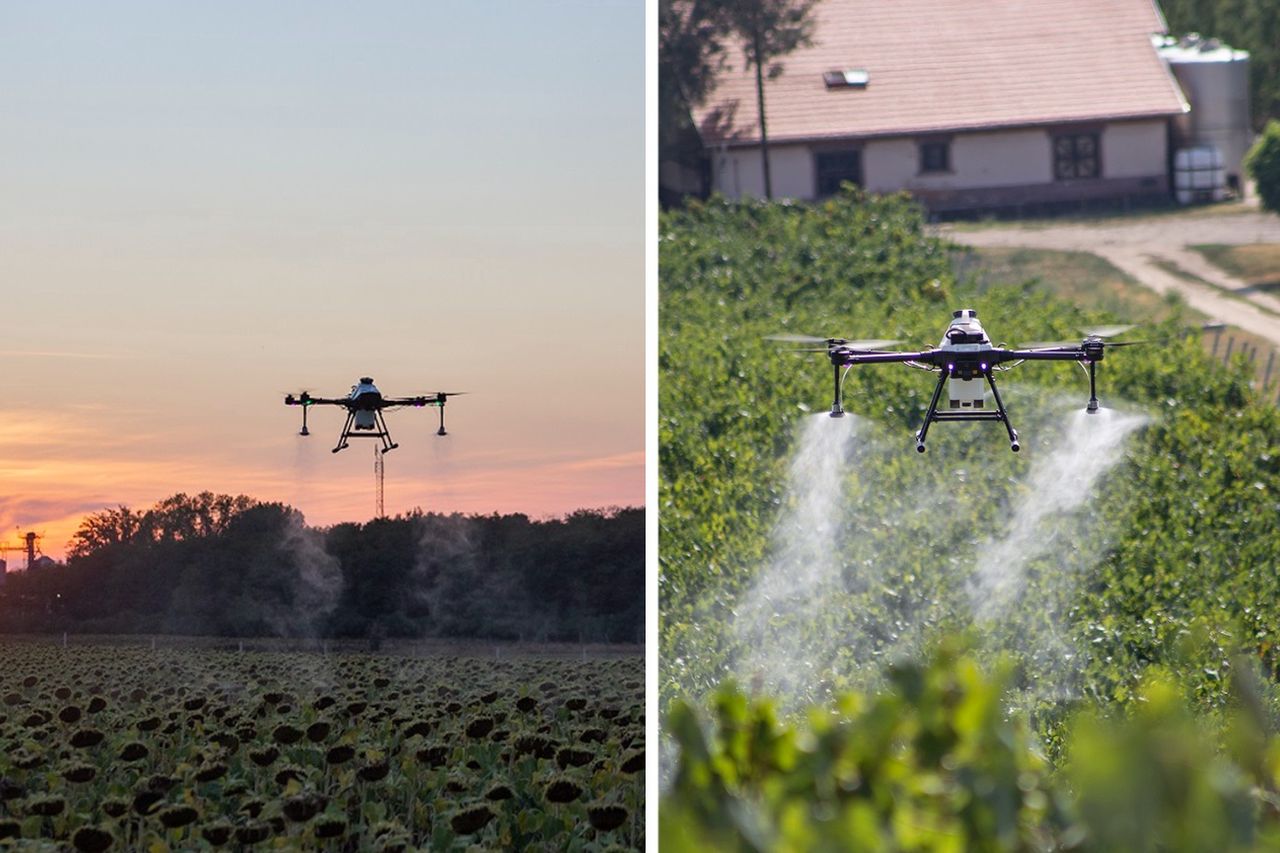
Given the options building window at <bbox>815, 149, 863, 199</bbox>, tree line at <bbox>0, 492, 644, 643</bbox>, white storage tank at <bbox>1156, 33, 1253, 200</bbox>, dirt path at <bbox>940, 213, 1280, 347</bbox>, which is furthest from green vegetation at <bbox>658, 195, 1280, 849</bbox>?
white storage tank at <bbox>1156, 33, 1253, 200</bbox>

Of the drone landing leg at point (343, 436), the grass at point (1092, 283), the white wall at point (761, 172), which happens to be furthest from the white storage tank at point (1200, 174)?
the drone landing leg at point (343, 436)

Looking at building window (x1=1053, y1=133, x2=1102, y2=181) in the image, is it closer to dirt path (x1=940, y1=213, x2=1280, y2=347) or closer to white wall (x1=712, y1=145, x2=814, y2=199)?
dirt path (x1=940, y1=213, x2=1280, y2=347)

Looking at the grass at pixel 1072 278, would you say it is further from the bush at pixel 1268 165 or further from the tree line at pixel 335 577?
the tree line at pixel 335 577

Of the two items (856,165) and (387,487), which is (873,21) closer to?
(856,165)

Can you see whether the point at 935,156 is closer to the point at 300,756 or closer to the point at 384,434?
the point at 384,434

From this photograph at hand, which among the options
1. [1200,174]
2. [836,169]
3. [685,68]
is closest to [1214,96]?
[1200,174]

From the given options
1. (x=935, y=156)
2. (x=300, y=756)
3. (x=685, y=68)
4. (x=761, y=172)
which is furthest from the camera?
(x=761, y=172)

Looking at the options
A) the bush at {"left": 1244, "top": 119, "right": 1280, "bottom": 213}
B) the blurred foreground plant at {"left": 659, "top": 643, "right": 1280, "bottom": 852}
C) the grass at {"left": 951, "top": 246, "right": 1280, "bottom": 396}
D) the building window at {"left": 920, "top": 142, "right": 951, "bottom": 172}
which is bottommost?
the blurred foreground plant at {"left": 659, "top": 643, "right": 1280, "bottom": 852}
